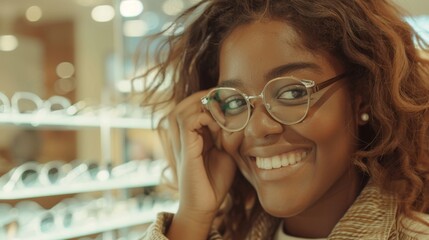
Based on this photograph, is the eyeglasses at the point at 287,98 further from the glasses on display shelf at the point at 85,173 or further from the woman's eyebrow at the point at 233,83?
the glasses on display shelf at the point at 85,173

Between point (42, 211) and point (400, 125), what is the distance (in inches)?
68.6

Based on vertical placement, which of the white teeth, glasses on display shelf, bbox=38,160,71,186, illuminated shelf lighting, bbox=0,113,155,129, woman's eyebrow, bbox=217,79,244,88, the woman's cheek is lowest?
glasses on display shelf, bbox=38,160,71,186

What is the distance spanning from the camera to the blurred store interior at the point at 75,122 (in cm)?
239

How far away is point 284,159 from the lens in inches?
46.8

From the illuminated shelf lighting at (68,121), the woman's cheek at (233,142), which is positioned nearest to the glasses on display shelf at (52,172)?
the illuminated shelf lighting at (68,121)

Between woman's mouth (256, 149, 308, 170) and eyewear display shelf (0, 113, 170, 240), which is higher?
woman's mouth (256, 149, 308, 170)

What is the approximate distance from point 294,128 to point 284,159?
77mm

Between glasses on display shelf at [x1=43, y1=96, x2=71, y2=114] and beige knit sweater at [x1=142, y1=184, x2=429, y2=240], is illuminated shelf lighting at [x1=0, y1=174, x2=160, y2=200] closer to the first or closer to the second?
glasses on display shelf at [x1=43, y1=96, x2=71, y2=114]

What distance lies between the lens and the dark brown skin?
45.8 inches

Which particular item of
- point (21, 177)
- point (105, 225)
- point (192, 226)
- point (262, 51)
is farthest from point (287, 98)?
point (105, 225)

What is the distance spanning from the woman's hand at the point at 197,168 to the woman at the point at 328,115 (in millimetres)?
15

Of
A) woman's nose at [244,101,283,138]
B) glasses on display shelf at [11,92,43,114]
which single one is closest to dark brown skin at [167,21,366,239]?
woman's nose at [244,101,283,138]

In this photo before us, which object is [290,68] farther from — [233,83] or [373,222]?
[373,222]

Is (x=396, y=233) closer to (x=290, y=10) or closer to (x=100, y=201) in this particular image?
(x=290, y=10)
